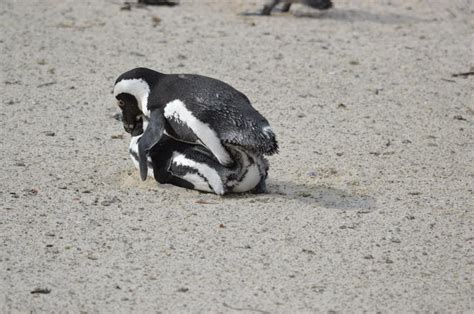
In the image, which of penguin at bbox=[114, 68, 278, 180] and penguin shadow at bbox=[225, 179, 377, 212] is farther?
penguin shadow at bbox=[225, 179, 377, 212]

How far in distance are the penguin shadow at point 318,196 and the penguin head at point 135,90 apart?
27.1 inches

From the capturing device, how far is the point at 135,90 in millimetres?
5480

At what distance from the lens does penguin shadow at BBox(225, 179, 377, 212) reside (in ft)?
17.7

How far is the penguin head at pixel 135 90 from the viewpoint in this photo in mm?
5469

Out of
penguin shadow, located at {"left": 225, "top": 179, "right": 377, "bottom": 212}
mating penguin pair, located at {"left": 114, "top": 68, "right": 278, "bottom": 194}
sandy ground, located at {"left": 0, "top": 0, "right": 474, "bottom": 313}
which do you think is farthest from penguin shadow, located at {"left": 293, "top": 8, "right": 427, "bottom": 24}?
mating penguin pair, located at {"left": 114, "top": 68, "right": 278, "bottom": 194}

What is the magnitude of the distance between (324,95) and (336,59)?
3.01 ft

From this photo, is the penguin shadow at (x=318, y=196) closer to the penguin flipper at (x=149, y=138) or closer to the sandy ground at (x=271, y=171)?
the sandy ground at (x=271, y=171)

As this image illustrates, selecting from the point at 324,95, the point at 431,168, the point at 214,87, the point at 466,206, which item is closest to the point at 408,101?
the point at 324,95

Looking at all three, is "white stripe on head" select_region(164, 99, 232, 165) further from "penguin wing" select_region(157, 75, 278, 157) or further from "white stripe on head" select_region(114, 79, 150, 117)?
"white stripe on head" select_region(114, 79, 150, 117)

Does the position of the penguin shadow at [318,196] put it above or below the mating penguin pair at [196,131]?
below

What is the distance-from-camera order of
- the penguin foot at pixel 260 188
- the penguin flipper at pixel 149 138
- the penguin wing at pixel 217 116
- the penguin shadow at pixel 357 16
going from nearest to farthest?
the penguin wing at pixel 217 116 < the penguin flipper at pixel 149 138 < the penguin foot at pixel 260 188 < the penguin shadow at pixel 357 16

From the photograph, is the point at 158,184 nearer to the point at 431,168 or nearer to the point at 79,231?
the point at 79,231

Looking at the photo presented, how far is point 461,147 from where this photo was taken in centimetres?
651

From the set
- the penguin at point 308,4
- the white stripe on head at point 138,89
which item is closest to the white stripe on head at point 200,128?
the white stripe on head at point 138,89
